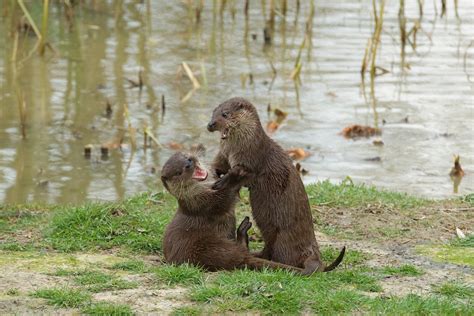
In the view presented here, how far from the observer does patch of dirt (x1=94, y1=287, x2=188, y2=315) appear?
19.7 ft

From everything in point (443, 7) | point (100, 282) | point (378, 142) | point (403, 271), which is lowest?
point (378, 142)

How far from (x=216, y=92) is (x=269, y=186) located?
7319 millimetres

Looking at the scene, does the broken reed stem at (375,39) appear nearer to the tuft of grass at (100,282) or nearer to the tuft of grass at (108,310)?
the tuft of grass at (100,282)

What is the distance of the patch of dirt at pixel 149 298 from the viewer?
236 inches

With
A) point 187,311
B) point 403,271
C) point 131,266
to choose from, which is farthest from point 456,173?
point 187,311

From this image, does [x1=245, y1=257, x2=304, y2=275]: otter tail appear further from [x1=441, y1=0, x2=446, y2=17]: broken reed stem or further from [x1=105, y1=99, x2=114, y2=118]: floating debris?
[x1=441, y1=0, x2=446, y2=17]: broken reed stem

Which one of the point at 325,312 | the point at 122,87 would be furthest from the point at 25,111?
the point at 325,312

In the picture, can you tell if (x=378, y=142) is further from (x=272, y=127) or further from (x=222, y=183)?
(x=222, y=183)

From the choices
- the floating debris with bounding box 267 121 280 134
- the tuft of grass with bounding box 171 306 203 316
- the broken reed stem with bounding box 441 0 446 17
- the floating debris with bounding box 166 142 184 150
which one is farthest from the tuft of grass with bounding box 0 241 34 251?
the broken reed stem with bounding box 441 0 446 17

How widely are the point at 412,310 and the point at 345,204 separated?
310cm

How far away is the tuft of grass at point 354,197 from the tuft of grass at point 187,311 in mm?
3296

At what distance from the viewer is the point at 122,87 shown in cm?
1452

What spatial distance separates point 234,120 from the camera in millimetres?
7145

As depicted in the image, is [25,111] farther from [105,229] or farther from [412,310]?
[412,310]
